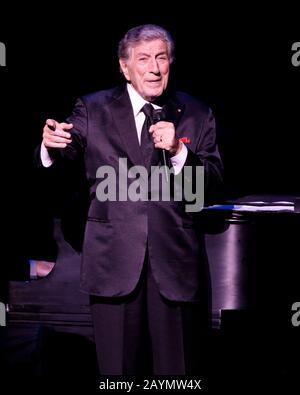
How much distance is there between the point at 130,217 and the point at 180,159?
31 centimetres

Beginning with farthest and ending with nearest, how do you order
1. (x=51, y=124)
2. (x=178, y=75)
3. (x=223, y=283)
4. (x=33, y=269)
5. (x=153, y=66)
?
1. (x=178, y=75)
2. (x=33, y=269)
3. (x=223, y=283)
4. (x=153, y=66)
5. (x=51, y=124)

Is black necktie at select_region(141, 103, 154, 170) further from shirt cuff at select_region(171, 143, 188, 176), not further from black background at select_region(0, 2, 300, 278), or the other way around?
black background at select_region(0, 2, 300, 278)

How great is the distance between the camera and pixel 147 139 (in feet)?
9.50

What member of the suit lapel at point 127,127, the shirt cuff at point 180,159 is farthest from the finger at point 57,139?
the shirt cuff at point 180,159

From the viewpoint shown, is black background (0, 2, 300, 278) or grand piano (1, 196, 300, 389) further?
black background (0, 2, 300, 278)

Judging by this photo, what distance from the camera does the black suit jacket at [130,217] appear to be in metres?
2.85

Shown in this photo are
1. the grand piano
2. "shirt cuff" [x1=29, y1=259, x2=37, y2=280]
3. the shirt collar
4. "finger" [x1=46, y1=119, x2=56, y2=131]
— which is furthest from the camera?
"shirt cuff" [x1=29, y1=259, x2=37, y2=280]

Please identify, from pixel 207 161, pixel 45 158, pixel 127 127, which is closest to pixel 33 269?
pixel 45 158

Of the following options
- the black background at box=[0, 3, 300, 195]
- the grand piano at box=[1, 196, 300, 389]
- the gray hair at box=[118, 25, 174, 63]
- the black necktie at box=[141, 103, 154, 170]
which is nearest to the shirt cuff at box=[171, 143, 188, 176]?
the black necktie at box=[141, 103, 154, 170]

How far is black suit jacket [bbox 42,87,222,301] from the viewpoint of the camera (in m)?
2.85

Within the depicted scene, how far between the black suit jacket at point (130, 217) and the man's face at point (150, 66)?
0.10 meters

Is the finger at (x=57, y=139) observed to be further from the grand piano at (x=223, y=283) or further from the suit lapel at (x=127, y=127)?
the grand piano at (x=223, y=283)

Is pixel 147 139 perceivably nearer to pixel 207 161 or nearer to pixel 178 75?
pixel 207 161
